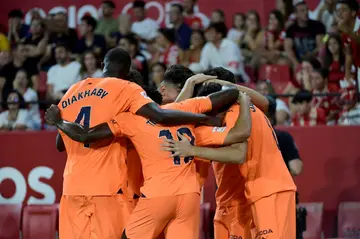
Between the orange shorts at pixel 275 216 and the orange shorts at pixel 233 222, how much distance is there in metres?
0.30

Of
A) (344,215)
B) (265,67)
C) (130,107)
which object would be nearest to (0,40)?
(265,67)

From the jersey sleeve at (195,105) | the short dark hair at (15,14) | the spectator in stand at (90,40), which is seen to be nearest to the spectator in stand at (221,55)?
the spectator in stand at (90,40)

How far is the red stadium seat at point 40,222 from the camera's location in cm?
1009

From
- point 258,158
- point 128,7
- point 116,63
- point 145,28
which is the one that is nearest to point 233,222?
point 258,158

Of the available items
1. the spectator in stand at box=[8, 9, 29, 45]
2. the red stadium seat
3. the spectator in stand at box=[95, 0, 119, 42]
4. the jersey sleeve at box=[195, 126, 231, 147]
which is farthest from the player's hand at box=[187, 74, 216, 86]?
the spectator in stand at box=[8, 9, 29, 45]

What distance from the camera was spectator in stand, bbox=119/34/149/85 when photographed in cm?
1152

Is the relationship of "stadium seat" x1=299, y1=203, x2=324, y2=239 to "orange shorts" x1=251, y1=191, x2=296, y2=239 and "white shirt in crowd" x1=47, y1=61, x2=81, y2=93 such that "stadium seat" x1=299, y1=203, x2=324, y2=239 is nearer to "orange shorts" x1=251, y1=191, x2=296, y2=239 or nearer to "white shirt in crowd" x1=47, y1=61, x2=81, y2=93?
"orange shorts" x1=251, y1=191, x2=296, y2=239

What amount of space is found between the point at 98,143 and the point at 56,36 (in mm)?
7167

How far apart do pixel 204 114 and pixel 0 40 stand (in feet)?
26.0

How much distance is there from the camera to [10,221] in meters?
10.4

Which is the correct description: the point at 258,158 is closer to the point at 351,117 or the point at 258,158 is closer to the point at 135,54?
the point at 351,117

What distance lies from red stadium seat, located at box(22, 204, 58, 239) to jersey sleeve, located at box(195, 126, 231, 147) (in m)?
4.41

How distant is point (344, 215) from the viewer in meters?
9.79

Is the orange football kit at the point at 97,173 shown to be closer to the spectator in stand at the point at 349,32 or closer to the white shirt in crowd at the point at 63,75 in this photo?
the spectator in stand at the point at 349,32
